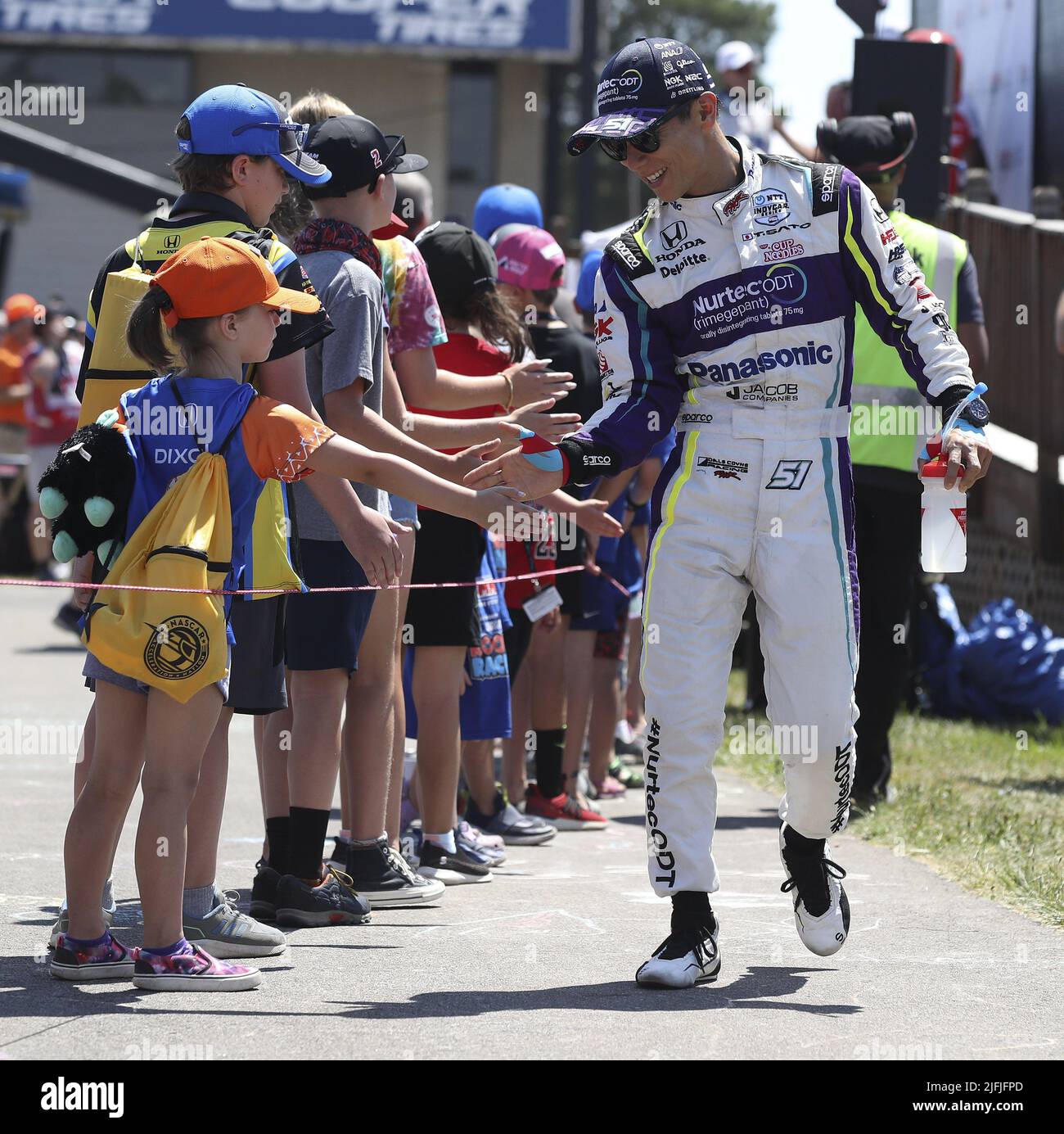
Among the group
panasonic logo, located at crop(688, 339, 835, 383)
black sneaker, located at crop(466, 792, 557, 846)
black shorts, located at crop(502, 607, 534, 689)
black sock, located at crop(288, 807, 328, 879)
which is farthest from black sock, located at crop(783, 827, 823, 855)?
black shorts, located at crop(502, 607, 534, 689)

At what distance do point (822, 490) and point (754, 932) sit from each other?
54.5 inches

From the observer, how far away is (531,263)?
7121 millimetres

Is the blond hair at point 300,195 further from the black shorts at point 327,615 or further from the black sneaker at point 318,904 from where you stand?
the black sneaker at point 318,904

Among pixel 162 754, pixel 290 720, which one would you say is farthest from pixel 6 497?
pixel 162 754

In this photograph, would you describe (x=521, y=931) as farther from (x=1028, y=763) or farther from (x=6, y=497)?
(x=6, y=497)

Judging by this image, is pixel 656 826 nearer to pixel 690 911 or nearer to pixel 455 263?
pixel 690 911

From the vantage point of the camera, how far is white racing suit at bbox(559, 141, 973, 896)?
4.61 meters

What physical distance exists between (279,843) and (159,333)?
5.47 feet

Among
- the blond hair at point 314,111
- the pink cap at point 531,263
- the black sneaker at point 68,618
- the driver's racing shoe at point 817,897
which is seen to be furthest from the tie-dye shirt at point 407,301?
the black sneaker at point 68,618

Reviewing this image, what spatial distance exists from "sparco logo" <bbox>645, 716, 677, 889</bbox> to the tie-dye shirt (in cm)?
167

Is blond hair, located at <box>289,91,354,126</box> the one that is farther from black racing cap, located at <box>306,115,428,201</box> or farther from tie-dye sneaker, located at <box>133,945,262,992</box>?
tie-dye sneaker, located at <box>133,945,262,992</box>

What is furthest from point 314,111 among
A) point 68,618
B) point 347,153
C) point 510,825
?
point 68,618

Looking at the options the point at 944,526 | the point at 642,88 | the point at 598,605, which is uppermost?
the point at 642,88

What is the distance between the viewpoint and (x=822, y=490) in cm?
461
